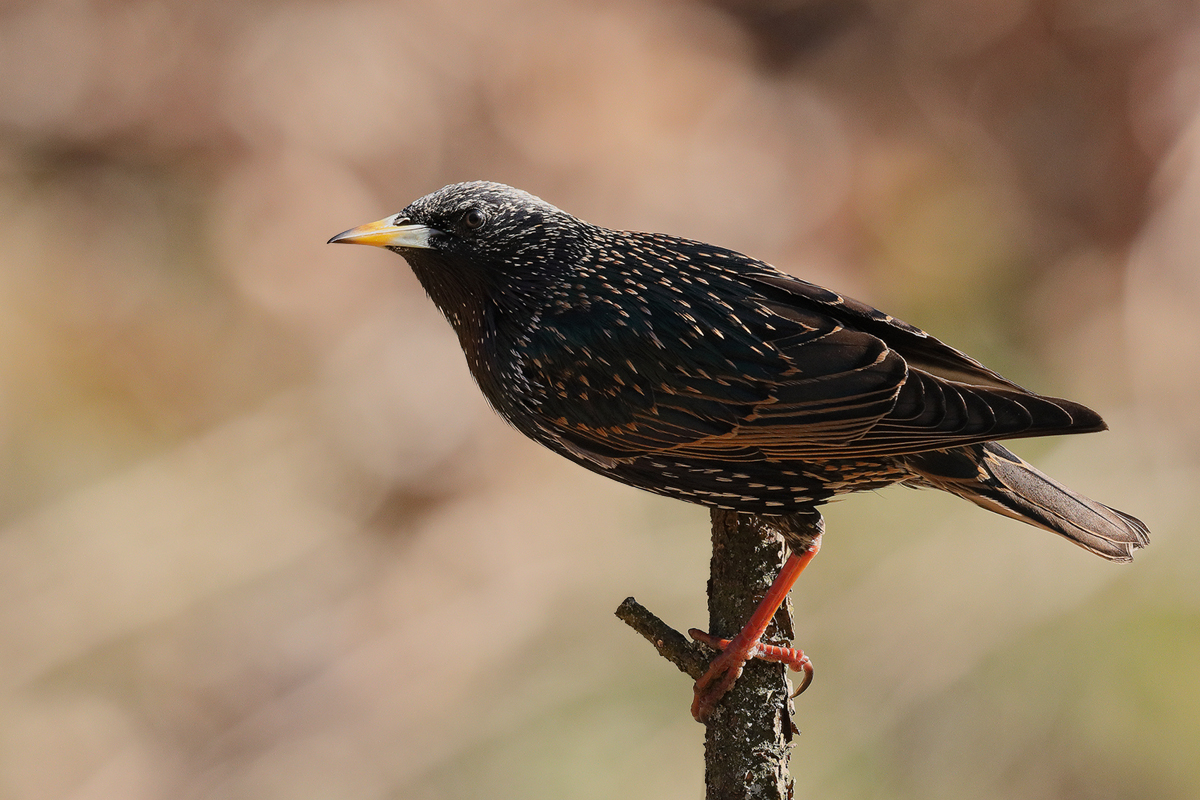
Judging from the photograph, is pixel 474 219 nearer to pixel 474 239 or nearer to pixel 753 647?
pixel 474 239

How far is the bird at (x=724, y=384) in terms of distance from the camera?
3145 mm

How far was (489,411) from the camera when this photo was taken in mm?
8492

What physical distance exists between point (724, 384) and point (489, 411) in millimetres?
5437

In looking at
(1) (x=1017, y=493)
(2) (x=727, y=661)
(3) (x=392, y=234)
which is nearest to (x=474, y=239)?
(3) (x=392, y=234)

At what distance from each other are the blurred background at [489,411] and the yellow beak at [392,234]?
3861 mm

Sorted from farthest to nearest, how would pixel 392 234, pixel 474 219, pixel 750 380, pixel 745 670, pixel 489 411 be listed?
1. pixel 489 411
2. pixel 474 219
3. pixel 392 234
4. pixel 745 670
5. pixel 750 380

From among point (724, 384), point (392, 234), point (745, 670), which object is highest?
point (724, 384)

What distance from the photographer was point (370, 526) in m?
8.14

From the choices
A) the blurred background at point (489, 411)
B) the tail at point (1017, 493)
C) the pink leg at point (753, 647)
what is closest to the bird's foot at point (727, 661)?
the pink leg at point (753, 647)

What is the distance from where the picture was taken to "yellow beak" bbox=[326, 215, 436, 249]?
336cm

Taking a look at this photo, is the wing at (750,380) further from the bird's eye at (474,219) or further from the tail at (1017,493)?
the bird's eye at (474,219)

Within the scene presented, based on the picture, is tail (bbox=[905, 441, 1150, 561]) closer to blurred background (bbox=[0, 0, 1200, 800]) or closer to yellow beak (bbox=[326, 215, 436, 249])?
yellow beak (bbox=[326, 215, 436, 249])

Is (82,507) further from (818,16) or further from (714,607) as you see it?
(818,16)

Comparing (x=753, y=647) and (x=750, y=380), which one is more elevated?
(x=750, y=380)
